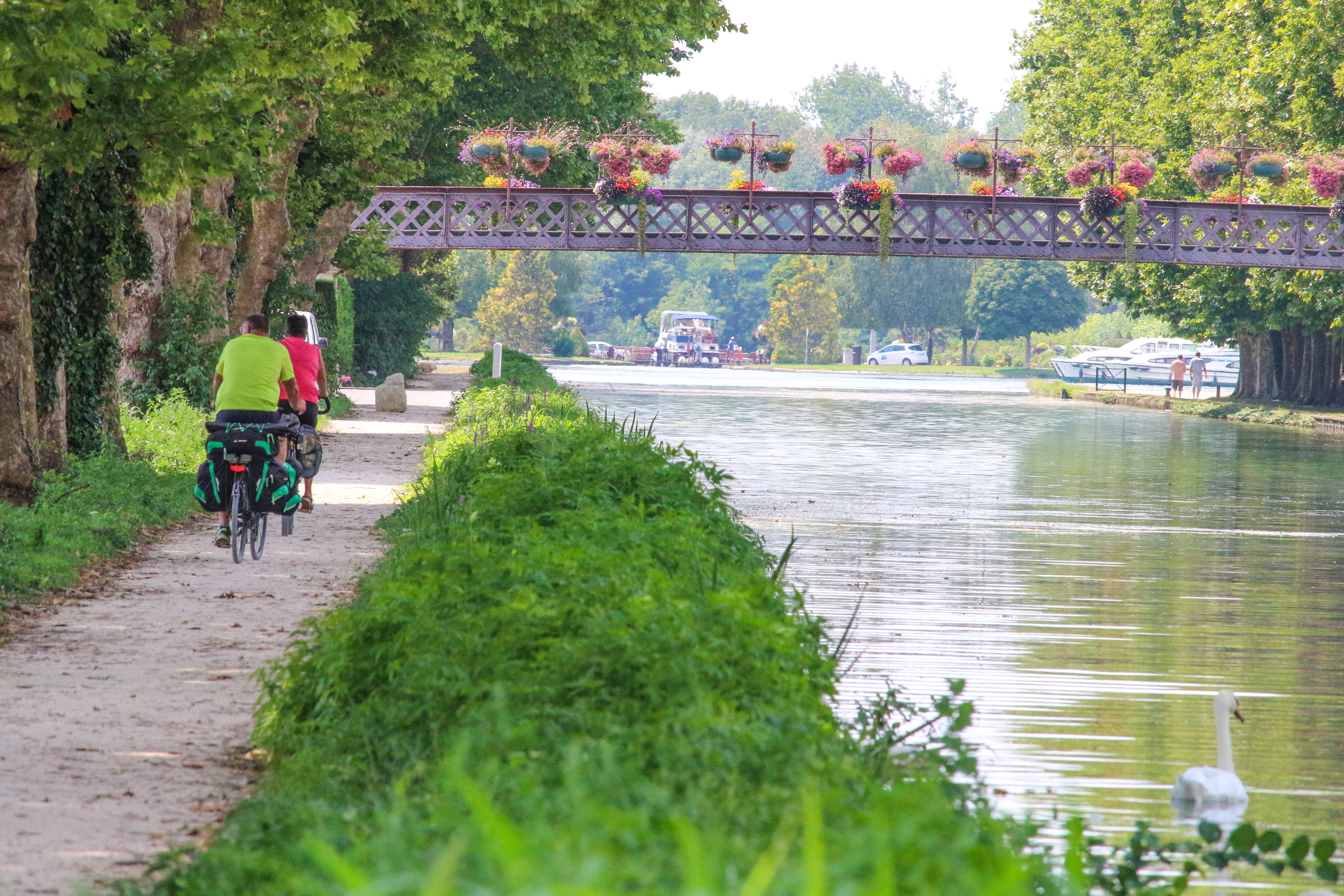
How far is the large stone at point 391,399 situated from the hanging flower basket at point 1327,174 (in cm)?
2381

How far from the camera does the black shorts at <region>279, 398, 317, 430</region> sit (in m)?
14.0

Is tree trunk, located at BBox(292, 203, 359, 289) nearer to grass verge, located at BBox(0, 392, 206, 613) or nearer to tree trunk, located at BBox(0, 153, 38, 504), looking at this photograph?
grass verge, located at BBox(0, 392, 206, 613)

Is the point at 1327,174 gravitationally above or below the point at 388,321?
above

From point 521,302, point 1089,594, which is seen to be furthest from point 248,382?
point 521,302

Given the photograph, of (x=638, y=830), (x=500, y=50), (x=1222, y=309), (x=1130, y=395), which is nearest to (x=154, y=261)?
(x=500, y=50)

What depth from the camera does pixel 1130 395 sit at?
196 ft

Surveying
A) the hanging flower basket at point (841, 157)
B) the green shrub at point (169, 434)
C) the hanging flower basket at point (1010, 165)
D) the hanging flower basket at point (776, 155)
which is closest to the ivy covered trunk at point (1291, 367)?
the hanging flower basket at point (1010, 165)

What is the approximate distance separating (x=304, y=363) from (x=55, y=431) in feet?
8.74

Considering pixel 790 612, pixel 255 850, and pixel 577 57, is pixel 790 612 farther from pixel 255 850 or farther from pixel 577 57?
pixel 577 57

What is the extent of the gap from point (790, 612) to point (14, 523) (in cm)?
582

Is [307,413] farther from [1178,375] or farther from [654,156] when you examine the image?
[1178,375]

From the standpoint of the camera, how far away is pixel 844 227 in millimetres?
49031

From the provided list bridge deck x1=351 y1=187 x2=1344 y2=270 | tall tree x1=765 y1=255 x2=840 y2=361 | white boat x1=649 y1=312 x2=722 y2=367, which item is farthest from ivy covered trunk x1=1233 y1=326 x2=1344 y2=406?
white boat x1=649 y1=312 x2=722 y2=367

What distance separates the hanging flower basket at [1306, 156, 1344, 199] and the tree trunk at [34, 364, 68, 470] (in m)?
34.7
